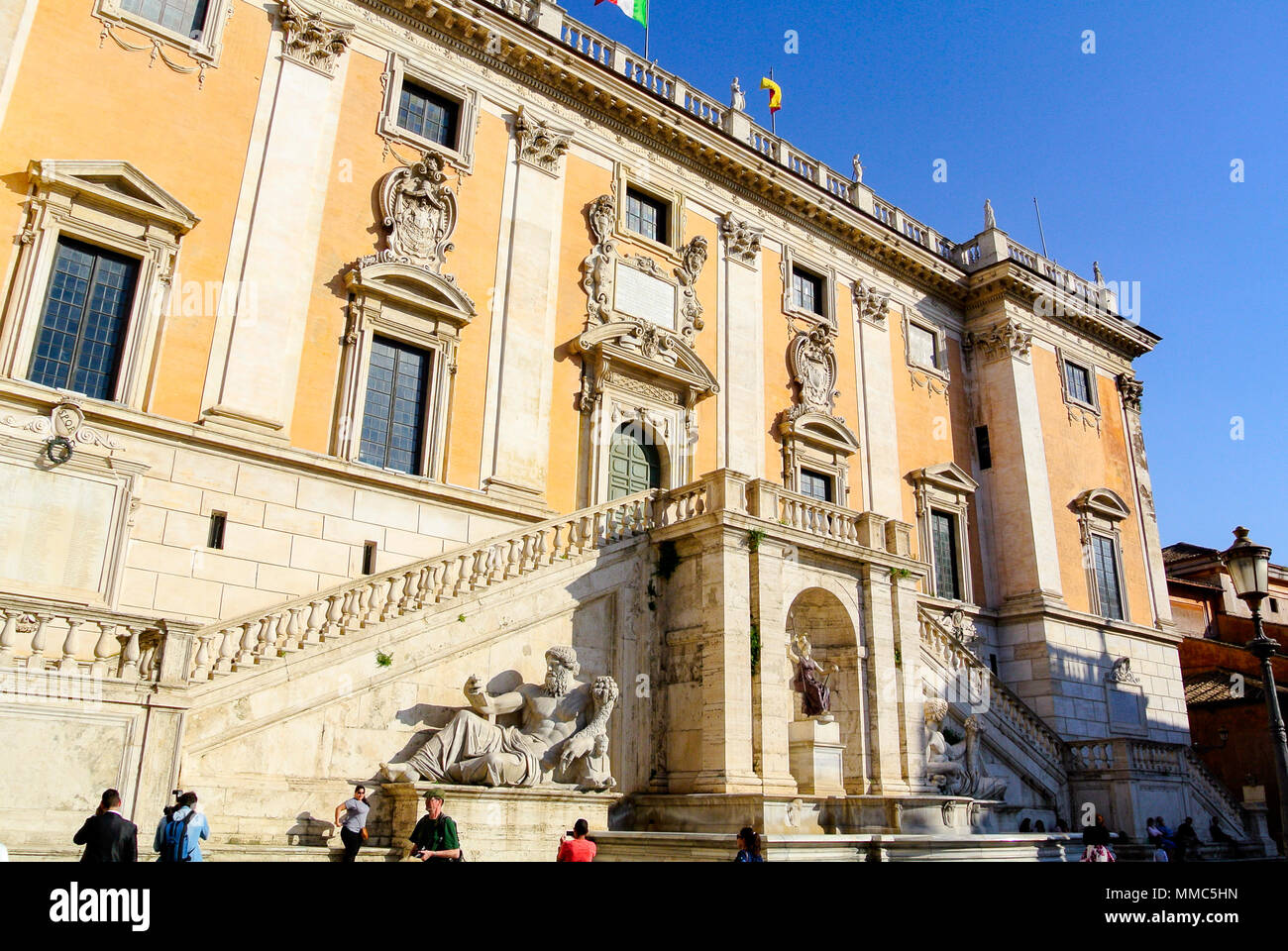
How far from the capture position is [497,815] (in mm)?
10984

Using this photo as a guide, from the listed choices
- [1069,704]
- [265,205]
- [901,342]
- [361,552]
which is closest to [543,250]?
[265,205]

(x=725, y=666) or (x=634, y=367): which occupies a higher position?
(x=634, y=367)

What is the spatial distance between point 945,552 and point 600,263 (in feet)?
40.7

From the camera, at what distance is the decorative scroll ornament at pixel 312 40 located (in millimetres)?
16953

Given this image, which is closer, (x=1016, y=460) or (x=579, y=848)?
(x=579, y=848)

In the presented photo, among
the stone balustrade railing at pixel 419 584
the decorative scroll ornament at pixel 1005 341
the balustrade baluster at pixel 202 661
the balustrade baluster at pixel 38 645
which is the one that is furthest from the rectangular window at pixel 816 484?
the balustrade baluster at pixel 38 645

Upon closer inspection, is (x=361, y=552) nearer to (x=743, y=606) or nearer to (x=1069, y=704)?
(x=743, y=606)

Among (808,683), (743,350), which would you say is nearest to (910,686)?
(808,683)

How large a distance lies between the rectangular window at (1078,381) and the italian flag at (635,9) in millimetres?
16827

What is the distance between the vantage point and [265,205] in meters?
15.9

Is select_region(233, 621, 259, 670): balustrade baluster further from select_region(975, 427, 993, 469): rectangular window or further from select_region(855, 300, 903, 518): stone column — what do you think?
select_region(975, 427, 993, 469): rectangular window

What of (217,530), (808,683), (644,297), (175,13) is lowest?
(808,683)

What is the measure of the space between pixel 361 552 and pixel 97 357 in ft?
15.9

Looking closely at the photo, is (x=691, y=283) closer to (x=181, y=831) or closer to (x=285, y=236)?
(x=285, y=236)
